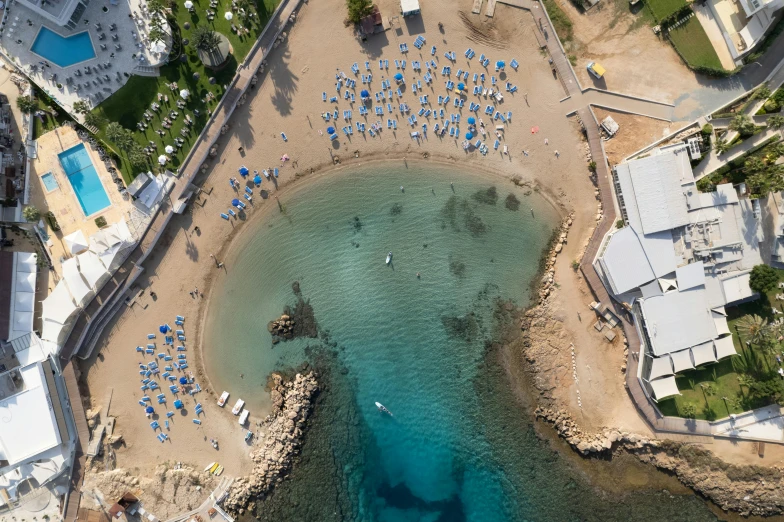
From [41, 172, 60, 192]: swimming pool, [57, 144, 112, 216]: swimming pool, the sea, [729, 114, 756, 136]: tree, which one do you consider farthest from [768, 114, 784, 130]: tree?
[41, 172, 60, 192]: swimming pool

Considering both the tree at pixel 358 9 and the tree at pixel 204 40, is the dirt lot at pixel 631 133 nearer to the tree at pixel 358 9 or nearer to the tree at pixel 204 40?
the tree at pixel 358 9

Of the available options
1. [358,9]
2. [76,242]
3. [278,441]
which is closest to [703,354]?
[278,441]

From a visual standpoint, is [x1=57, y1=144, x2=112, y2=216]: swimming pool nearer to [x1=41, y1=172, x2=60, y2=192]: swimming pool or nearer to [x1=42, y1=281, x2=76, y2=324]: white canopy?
[x1=41, y1=172, x2=60, y2=192]: swimming pool

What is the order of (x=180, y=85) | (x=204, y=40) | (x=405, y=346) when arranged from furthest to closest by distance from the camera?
(x=405, y=346) → (x=180, y=85) → (x=204, y=40)

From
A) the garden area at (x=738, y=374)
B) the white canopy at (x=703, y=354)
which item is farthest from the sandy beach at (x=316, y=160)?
the white canopy at (x=703, y=354)

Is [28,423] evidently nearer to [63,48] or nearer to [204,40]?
[63,48]

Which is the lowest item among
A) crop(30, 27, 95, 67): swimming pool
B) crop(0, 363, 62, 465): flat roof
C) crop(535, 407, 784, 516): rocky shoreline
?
crop(535, 407, 784, 516): rocky shoreline
